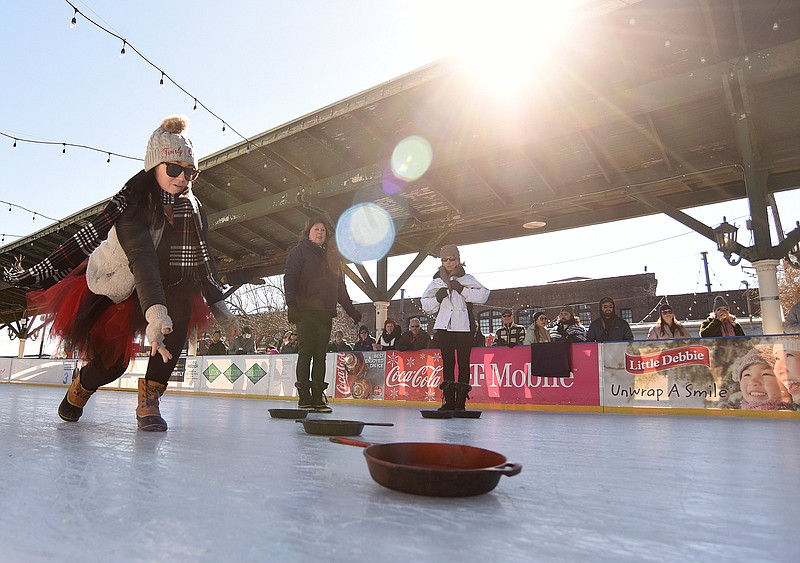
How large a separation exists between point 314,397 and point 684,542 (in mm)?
3874

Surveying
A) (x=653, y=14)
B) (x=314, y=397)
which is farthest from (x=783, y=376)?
(x=314, y=397)

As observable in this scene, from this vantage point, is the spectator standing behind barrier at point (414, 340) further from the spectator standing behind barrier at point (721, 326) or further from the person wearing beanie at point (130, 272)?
the person wearing beanie at point (130, 272)

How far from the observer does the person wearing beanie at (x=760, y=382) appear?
18.1ft

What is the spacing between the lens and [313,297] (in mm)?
4375

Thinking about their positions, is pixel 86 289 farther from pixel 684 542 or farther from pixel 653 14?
pixel 653 14

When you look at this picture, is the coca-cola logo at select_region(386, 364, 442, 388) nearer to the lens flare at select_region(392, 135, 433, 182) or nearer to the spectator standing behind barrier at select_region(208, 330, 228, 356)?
the lens flare at select_region(392, 135, 433, 182)

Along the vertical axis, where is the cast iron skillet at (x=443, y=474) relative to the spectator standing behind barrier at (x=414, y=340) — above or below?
below

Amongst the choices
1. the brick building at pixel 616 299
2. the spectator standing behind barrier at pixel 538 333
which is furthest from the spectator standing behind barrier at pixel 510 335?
the brick building at pixel 616 299

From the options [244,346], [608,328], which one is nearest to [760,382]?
[608,328]

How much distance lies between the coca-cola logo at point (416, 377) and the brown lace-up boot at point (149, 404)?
5308 mm

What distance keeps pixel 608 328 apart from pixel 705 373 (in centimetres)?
129

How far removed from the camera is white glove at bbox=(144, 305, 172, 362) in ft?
6.88

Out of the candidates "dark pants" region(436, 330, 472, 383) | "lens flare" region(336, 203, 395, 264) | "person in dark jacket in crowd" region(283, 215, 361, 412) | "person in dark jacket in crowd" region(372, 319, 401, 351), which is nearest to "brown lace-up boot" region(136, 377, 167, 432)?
"person in dark jacket in crowd" region(283, 215, 361, 412)

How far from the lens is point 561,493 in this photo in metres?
1.23
